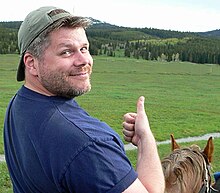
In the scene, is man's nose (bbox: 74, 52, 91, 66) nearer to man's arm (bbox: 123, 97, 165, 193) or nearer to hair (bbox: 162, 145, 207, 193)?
man's arm (bbox: 123, 97, 165, 193)

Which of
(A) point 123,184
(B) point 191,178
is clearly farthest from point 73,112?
(B) point 191,178

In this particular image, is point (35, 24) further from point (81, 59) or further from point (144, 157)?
point (144, 157)

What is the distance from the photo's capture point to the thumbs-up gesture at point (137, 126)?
2.35m

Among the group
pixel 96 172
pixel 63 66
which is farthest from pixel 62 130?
pixel 63 66

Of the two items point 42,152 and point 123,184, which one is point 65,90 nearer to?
point 42,152

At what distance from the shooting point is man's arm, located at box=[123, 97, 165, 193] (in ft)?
6.93

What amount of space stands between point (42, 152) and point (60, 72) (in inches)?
16.5

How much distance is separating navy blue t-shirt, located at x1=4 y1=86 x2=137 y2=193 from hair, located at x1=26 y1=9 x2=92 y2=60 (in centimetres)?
21

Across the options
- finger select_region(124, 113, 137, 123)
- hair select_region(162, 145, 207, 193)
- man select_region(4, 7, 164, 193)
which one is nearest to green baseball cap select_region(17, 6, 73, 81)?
man select_region(4, 7, 164, 193)

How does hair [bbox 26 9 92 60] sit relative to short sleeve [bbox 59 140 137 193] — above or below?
above

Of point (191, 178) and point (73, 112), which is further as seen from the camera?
point (191, 178)

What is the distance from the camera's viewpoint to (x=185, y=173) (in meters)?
3.09

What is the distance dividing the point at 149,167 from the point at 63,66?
26.3 inches

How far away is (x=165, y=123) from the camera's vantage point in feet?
65.8
